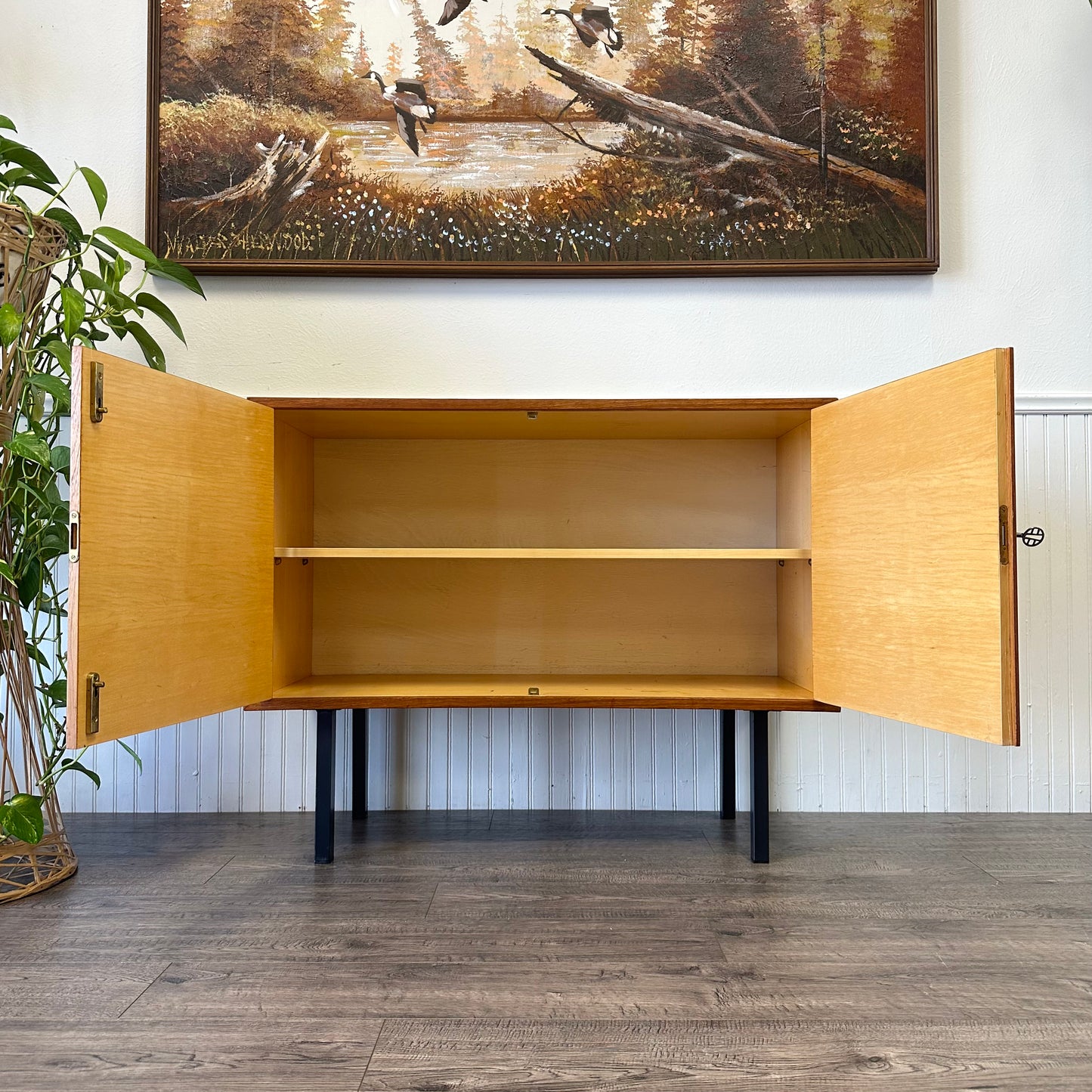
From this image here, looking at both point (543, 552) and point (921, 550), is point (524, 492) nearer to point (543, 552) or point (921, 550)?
point (543, 552)

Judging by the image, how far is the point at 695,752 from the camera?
1.71 metres

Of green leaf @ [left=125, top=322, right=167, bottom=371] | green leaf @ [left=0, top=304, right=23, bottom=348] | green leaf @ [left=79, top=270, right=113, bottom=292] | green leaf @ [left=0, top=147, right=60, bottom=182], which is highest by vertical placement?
green leaf @ [left=0, top=147, right=60, bottom=182]

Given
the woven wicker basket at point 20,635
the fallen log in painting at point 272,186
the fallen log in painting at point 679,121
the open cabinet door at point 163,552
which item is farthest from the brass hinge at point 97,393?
the fallen log in painting at point 679,121

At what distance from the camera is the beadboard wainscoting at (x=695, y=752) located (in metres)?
1.67

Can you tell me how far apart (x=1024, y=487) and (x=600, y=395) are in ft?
2.96

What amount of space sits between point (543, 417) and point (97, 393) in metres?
0.71

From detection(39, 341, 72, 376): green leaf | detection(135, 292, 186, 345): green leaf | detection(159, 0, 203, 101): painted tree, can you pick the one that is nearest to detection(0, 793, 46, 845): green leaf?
detection(39, 341, 72, 376): green leaf

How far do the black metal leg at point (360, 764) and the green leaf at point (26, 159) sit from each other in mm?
1070

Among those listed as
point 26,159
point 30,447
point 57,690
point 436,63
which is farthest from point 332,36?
point 57,690

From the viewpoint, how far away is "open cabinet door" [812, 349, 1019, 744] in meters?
0.99

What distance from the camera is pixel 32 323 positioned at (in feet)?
4.02

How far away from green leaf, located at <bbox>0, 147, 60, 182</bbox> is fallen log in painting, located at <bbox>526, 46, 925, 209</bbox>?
3.21ft

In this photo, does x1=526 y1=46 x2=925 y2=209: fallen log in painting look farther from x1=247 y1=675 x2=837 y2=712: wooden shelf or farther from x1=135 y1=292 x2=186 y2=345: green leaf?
Result: x1=247 y1=675 x2=837 y2=712: wooden shelf

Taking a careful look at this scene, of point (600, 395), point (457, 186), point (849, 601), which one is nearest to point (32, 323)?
point (457, 186)
